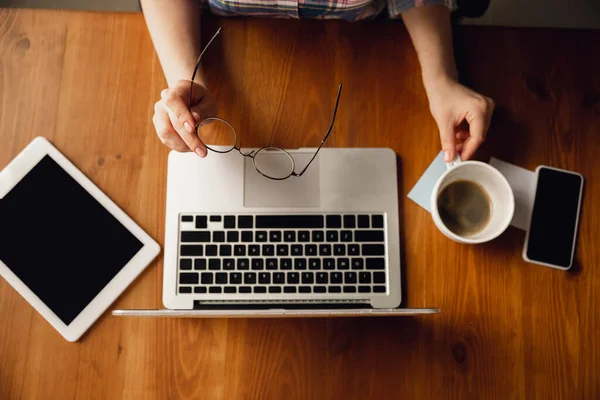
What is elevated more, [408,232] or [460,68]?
[460,68]

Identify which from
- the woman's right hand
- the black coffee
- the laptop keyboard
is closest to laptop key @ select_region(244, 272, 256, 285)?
the laptop keyboard

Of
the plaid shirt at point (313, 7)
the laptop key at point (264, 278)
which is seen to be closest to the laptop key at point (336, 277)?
the laptop key at point (264, 278)

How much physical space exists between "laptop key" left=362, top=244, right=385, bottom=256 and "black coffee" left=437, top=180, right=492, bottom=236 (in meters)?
0.11

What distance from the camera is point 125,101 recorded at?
77 cm

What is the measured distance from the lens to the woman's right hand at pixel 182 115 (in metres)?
0.63

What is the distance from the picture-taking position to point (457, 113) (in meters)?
0.72

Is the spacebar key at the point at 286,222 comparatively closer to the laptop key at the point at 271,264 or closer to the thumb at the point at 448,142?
the laptop key at the point at 271,264

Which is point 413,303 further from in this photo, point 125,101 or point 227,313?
point 125,101

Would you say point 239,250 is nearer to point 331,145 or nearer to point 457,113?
point 331,145

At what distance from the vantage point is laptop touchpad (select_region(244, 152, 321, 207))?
72 centimetres

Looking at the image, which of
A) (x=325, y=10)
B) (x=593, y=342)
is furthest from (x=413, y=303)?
(x=325, y=10)

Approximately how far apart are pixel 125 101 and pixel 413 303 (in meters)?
0.63

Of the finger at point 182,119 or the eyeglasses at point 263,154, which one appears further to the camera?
the eyeglasses at point 263,154

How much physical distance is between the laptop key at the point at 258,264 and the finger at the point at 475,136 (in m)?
0.40
